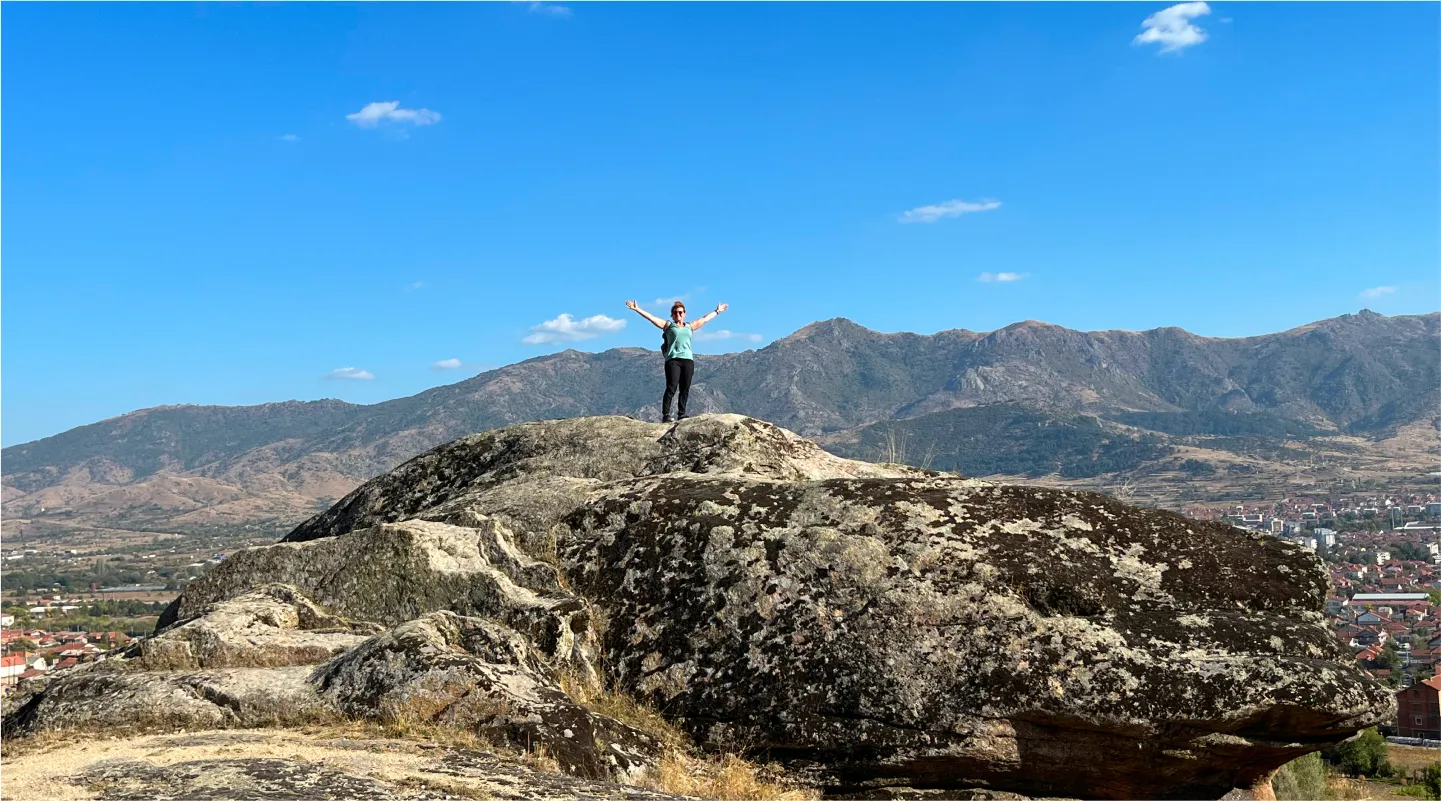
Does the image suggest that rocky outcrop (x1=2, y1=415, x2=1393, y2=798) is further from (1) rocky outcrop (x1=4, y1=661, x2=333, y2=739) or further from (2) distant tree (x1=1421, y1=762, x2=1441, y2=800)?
(2) distant tree (x1=1421, y1=762, x2=1441, y2=800)

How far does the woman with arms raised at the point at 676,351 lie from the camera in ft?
64.5

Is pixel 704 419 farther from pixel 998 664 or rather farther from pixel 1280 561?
pixel 1280 561

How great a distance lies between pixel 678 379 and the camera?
792 inches

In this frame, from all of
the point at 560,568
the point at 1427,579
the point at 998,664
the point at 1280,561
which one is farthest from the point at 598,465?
the point at 1427,579

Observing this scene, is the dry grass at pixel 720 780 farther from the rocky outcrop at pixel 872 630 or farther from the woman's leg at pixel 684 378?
the woman's leg at pixel 684 378

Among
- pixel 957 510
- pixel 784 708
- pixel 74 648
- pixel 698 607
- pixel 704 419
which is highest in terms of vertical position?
pixel 704 419

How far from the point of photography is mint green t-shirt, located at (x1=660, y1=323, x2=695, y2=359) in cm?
1966

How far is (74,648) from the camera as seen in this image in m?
73.2

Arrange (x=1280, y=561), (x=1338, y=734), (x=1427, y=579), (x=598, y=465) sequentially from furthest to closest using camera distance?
(x=1427, y=579), (x=598, y=465), (x=1280, y=561), (x=1338, y=734)

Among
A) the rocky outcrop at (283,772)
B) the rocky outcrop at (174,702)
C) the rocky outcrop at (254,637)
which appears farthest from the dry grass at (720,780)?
the rocky outcrop at (254,637)

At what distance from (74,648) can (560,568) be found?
243 feet

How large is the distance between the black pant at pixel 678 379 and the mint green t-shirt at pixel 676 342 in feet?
0.36

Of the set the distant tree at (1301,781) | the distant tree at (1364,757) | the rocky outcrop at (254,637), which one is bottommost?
the distant tree at (1364,757)

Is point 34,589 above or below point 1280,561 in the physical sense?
below
